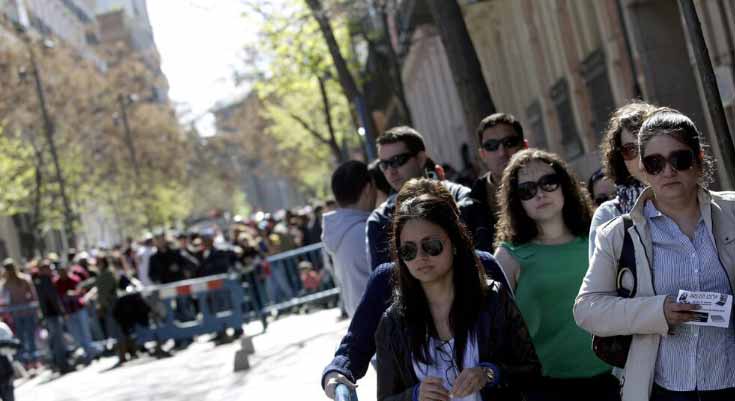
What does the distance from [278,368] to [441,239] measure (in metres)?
11.0

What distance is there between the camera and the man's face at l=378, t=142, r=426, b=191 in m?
6.70

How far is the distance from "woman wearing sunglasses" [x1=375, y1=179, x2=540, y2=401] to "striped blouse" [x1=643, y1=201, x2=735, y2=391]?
40 cm

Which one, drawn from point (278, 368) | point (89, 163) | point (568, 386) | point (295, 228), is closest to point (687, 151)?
point (568, 386)

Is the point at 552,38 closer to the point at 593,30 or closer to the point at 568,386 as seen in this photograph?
the point at 593,30

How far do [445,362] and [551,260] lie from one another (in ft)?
3.61

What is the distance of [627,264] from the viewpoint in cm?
414

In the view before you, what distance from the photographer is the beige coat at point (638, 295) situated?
396cm

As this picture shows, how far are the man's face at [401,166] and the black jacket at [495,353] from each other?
2.50 metres

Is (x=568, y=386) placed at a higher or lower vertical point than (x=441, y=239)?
lower

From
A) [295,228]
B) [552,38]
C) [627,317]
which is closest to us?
[627,317]

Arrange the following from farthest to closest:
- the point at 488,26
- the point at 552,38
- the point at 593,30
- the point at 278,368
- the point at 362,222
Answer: the point at 488,26 → the point at 552,38 → the point at 593,30 → the point at 278,368 → the point at 362,222

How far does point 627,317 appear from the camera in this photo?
3994 mm

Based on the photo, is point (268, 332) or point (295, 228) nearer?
point (268, 332)

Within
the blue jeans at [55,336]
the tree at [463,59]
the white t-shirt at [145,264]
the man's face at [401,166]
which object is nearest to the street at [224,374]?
the blue jeans at [55,336]
